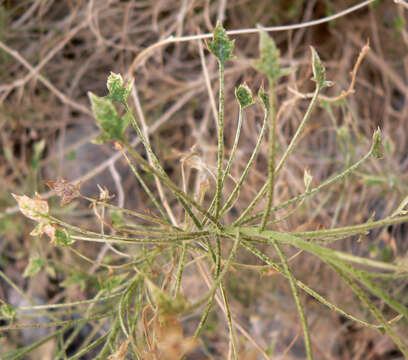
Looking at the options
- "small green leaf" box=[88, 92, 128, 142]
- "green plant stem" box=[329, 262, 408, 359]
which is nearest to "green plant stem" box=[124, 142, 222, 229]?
"small green leaf" box=[88, 92, 128, 142]

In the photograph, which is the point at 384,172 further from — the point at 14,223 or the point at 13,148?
the point at 13,148

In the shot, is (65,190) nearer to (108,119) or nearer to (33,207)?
(33,207)

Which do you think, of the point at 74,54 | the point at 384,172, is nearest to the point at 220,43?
the point at 384,172

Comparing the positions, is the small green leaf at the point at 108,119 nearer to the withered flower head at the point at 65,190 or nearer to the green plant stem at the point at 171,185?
the green plant stem at the point at 171,185

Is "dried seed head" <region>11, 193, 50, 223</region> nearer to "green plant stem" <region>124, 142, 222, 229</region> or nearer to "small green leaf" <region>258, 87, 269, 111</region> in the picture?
"green plant stem" <region>124, 142, 222, 229</region>

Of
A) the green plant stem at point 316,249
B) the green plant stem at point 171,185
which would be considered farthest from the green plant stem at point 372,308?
the green plant stem at point 171,185
